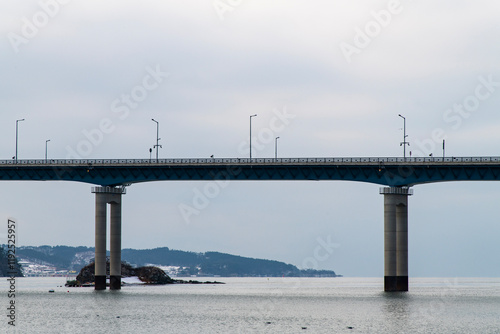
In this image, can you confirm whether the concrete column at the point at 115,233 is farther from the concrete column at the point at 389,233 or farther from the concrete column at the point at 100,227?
the concrete column at the point at 389,233

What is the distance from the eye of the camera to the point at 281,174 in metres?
126

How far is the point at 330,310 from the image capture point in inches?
3979

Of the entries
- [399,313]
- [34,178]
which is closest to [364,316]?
[399,313]

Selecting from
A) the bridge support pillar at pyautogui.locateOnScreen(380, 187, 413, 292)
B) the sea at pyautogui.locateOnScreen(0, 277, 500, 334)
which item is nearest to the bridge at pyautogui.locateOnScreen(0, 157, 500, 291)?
the bridge support pillar at pyautogui.locateOnScreen(380, 187, 413, 292)

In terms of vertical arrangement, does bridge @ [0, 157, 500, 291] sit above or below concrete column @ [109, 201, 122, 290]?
above

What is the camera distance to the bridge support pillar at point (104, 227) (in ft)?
434

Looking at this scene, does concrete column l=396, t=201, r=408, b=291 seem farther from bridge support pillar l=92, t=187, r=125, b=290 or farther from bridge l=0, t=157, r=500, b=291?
bridge support pillar l=92, t=187, r=125, b=290

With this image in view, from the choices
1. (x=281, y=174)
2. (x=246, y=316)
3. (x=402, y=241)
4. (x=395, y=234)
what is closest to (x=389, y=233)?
(x=395, y=234)

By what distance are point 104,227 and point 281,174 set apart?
29175 mm

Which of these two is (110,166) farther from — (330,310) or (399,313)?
(399,313)

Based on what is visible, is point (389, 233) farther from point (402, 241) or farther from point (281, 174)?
point (281, 174)

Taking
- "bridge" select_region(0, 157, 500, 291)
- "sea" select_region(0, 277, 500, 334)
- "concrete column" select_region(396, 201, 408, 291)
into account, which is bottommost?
"sea" select_region(0, 277, 500, 334)

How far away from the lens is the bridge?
12219cm

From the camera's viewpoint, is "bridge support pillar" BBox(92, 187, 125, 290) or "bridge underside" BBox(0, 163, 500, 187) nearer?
"bridge underside" BBox(0, 163, 500, 187)
